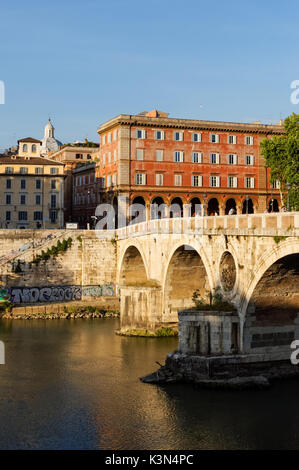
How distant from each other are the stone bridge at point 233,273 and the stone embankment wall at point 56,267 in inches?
551

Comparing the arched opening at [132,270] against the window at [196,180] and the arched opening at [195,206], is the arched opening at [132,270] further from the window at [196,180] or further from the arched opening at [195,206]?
the window at [196,180]

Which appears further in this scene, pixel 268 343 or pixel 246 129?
pixel 246 129

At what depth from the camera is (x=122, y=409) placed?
89.0 ft

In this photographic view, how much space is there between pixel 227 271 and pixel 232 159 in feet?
143

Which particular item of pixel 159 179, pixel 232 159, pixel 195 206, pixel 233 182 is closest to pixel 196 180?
pixel 195 206

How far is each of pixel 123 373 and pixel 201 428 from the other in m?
9.10

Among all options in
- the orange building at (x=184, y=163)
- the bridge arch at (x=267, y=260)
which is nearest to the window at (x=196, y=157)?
the orange building at (x=184, y=163)

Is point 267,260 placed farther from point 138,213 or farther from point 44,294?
point 138,213

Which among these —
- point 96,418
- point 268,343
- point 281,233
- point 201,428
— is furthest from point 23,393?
point 281,233

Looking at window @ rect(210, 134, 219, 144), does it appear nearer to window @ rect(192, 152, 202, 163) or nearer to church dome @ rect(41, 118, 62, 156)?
window @ rect(192, 152, 202, 163)

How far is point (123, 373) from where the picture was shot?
3325 centimetres

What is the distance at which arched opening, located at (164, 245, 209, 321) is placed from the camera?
43594 millimetres
